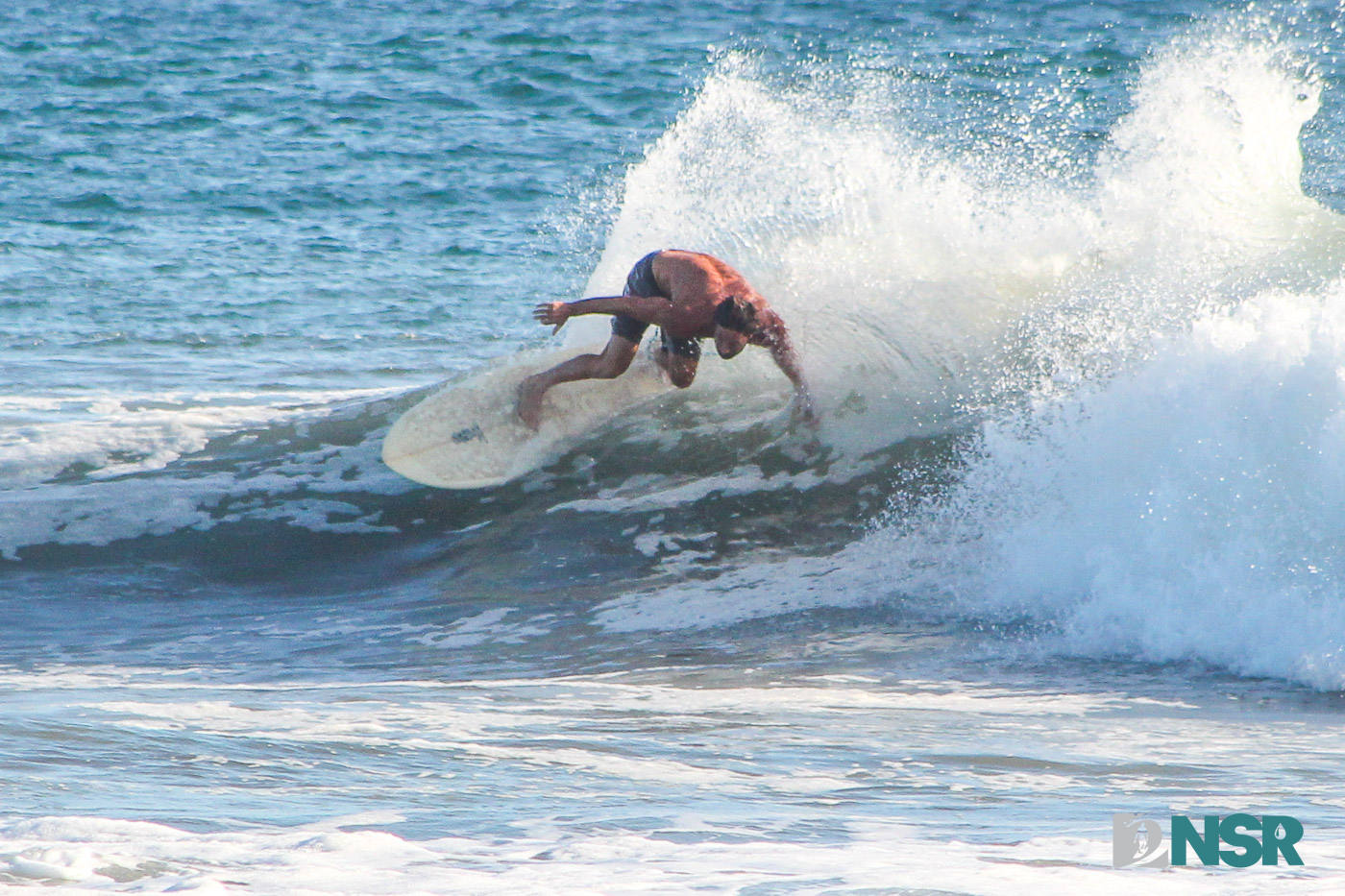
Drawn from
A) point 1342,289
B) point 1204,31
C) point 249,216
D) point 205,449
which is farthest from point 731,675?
point 249,216

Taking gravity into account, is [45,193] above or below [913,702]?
above

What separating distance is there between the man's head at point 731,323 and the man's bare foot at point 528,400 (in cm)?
119

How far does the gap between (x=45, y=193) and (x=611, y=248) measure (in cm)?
1038

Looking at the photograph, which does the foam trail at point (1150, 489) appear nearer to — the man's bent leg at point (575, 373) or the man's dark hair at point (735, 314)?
the man's dark hair at point (735, 314)

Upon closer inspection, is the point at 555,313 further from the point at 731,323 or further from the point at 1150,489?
the point at 1150,489

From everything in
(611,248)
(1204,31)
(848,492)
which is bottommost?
(848,492)

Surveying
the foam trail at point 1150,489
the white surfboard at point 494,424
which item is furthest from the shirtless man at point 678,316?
the foam trail at point 1150,489

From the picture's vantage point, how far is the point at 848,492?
7.12 m

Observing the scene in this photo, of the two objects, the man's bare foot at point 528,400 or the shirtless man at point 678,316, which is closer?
the shirtless man at point 678,316

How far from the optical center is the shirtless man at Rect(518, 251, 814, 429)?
262 inches

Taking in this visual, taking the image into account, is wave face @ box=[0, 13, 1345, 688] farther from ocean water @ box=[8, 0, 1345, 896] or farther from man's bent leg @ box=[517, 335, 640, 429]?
man's bent leg @ box=[517, 335, 640, 429]

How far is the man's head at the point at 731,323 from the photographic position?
261 inches

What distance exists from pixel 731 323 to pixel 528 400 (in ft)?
4.35

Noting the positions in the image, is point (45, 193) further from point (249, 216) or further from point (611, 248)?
point (611, 248)
